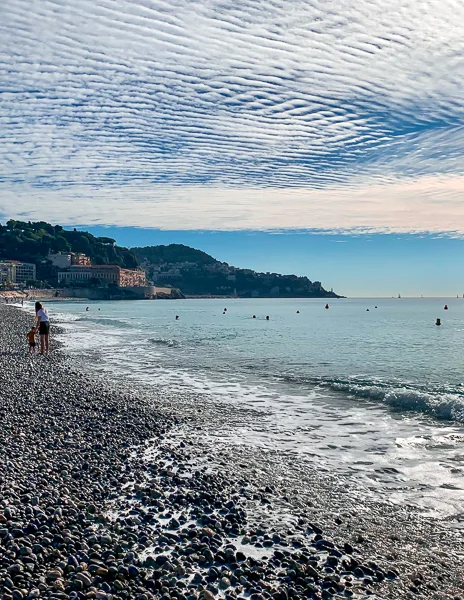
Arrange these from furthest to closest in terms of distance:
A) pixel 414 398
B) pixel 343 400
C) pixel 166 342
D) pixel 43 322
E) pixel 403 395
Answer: pixel 166 342
pixel 43 322
pixel 403 395
pixel 343 400
pixel 414 398

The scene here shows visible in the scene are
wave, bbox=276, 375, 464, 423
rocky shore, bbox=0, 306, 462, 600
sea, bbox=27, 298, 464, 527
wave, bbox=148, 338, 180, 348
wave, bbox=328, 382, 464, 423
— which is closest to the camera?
rocky shore, bbox=0, 306, 462, 600

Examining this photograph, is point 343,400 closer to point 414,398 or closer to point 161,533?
point 414,398

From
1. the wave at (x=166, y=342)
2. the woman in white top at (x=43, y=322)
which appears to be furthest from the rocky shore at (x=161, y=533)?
the wave at (x=166, y=342)

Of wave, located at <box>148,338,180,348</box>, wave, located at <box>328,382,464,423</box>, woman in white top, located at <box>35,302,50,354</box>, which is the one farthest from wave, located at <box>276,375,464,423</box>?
wave, located at <box>148,338,180,348</box>

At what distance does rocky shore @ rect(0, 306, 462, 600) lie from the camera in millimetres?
5496

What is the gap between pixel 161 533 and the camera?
675 centimetres

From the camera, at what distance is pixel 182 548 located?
250 inches

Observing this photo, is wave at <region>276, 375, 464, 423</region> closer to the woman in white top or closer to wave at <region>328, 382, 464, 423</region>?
wave at <region>328, 382, 464, 423</region>

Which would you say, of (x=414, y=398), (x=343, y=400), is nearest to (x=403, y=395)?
(x=414, y=398)

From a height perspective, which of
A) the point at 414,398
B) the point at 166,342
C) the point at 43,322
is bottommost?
the point at 166,342

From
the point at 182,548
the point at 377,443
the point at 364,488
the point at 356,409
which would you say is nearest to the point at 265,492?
the point at 364,488

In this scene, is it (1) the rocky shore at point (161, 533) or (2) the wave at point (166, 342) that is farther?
(2) the wave at point (166, 342)

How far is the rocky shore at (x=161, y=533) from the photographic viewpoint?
5496 millimetres

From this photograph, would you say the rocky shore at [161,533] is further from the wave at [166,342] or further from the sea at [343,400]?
the wave at [166,342]
